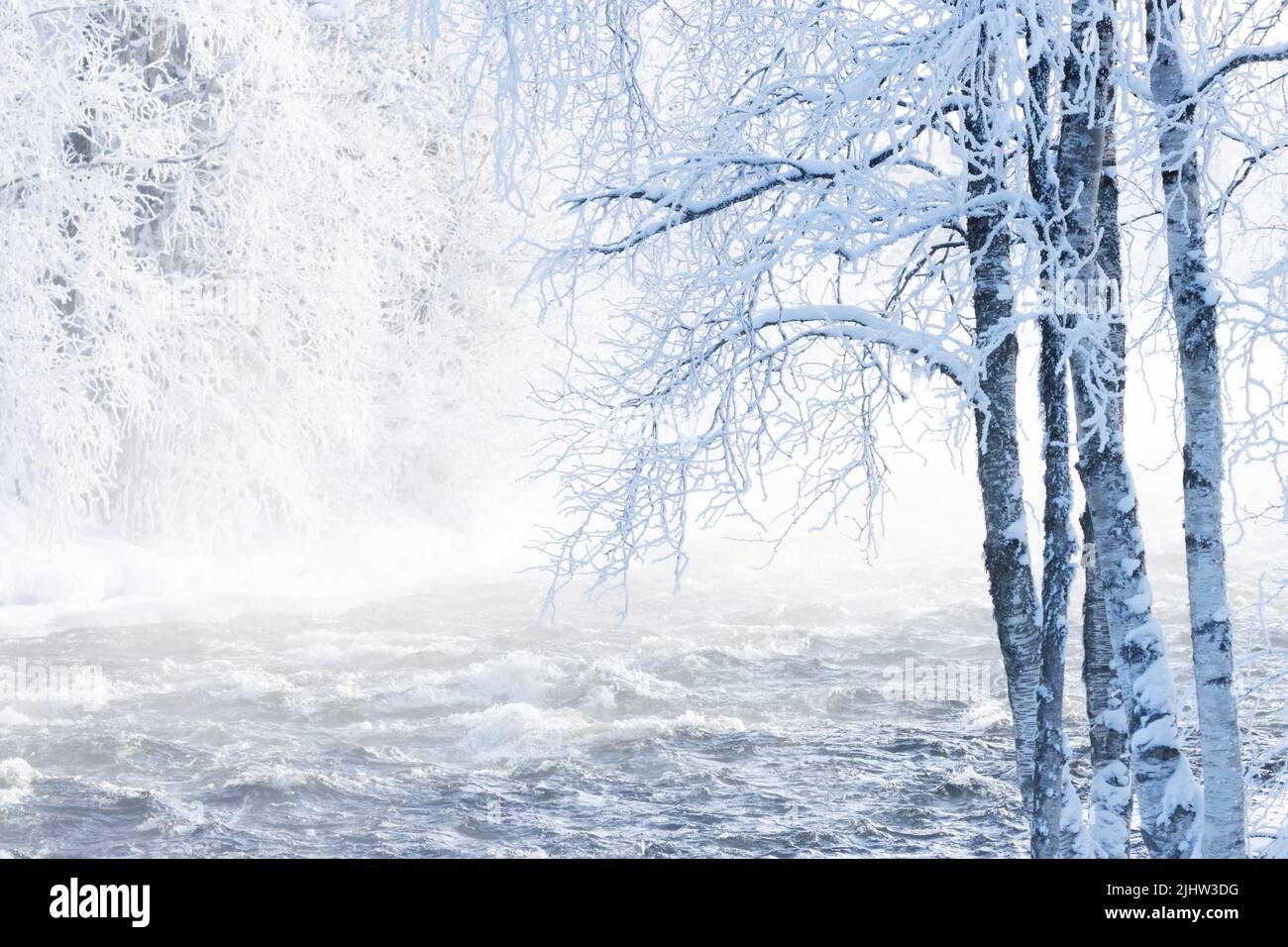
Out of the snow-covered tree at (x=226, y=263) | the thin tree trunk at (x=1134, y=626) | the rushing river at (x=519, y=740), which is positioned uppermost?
the snow-covered tree at (x=226, y=263)

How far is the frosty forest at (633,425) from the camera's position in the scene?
18.5ft

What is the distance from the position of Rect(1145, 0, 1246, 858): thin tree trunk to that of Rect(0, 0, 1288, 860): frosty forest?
0.02 m

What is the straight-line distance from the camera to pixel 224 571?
19047mm

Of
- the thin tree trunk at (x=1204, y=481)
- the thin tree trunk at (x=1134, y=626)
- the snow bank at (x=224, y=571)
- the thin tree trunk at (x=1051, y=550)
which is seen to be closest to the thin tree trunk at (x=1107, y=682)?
the thin tree trunk at (x=1134, y=626)

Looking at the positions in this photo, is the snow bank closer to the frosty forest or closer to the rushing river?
the frosty forest

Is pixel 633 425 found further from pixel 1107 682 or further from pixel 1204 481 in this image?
pixel 1107 682

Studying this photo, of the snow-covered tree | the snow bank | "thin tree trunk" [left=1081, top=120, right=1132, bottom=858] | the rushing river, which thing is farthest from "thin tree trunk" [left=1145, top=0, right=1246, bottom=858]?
the snow bank

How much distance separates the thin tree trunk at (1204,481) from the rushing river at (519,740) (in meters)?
3.11

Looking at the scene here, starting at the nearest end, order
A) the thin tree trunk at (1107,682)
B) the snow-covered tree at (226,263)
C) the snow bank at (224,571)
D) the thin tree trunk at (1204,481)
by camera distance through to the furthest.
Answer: the thin tree trunk at (1204,481), the thin tree trunk at (1107,682), the snow-covered tree at (226,263), the snow bank at (224,571)

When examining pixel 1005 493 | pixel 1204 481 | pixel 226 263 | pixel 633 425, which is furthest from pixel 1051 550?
pixel 226 263

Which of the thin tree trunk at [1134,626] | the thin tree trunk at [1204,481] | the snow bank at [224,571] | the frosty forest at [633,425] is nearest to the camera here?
the thin tree trunk at [1204,481]

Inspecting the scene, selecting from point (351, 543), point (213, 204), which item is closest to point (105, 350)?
point (213, 204)

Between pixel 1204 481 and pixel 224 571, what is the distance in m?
16.1

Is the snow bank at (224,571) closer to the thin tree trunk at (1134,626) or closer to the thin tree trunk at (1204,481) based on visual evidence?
the thin tree trunk at (1134,626)
